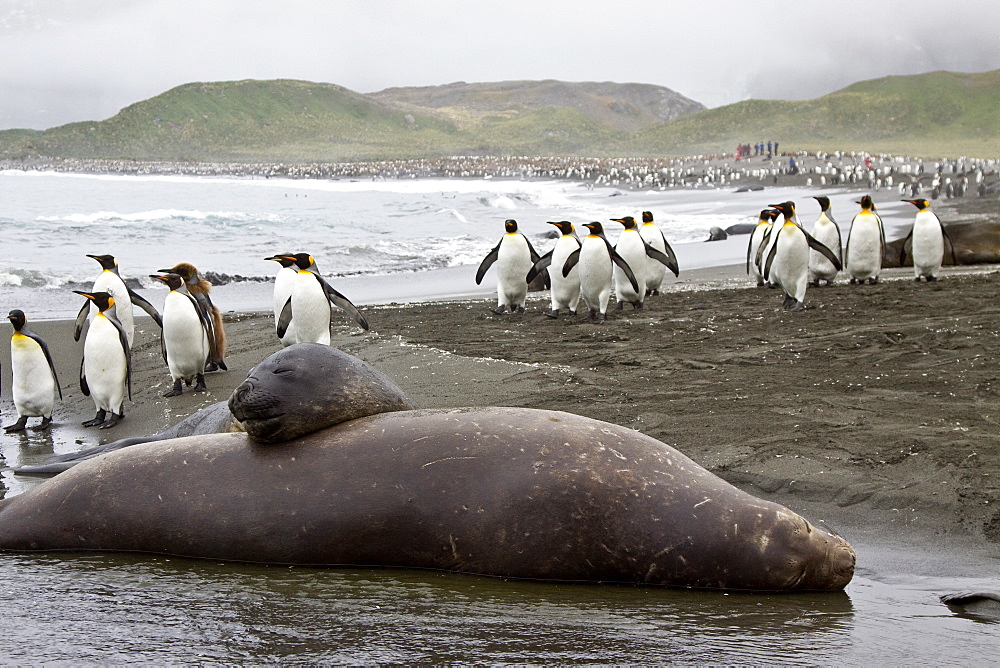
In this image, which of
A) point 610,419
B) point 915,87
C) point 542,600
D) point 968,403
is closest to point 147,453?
point 542,600

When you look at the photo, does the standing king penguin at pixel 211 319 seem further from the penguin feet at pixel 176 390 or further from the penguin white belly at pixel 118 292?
the penguin white belly at pixel 118 292

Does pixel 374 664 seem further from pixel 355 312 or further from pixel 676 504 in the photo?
pixel 355 312

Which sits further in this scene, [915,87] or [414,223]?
[915,87]

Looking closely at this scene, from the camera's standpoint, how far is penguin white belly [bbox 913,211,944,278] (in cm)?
1444

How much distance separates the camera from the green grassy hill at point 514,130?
149m

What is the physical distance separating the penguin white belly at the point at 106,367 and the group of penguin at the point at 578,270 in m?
4.86

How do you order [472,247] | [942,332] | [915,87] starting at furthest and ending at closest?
[915,87]
[472,247]
[942,332]

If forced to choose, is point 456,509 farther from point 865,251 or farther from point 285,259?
point 865,251

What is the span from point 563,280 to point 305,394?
8.42 m

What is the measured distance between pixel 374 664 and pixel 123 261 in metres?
19.7

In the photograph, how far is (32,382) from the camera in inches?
317

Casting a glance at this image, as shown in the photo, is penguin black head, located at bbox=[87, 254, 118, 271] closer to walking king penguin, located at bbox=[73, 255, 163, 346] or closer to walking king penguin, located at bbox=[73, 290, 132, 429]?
walking king penguin, located at bbox=[73, 255, 163, 346]

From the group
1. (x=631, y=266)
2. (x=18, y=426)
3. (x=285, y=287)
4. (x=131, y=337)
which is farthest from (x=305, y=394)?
(x=631, y=266)

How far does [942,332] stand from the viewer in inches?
318
